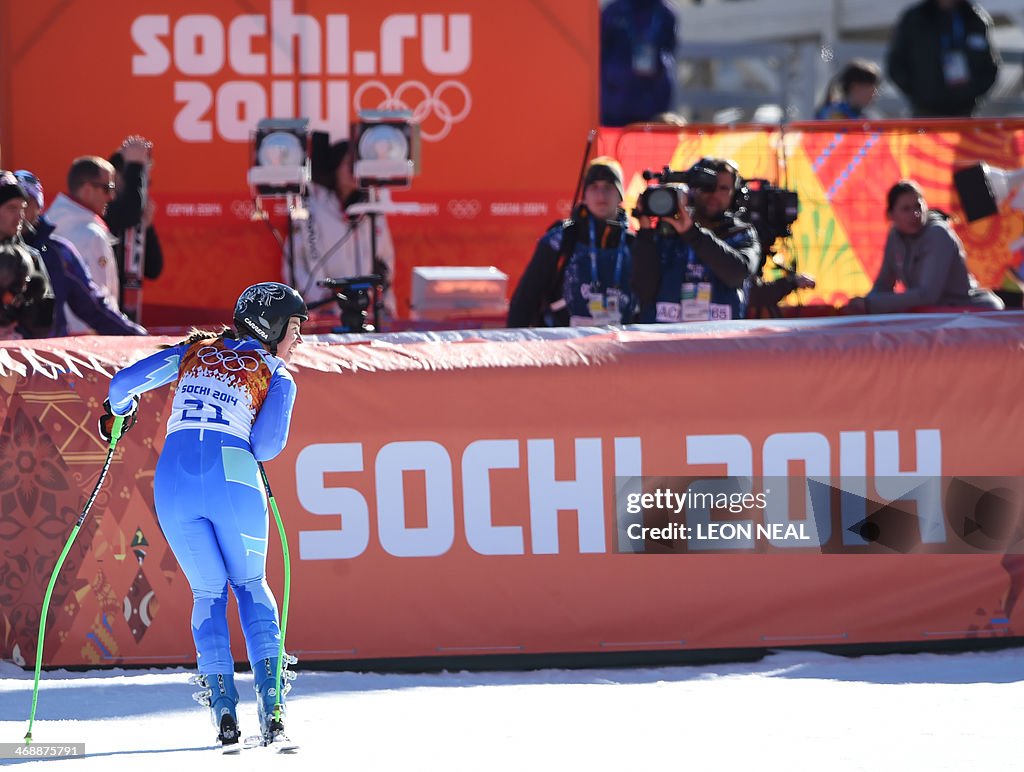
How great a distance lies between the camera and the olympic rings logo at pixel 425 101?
9.98m

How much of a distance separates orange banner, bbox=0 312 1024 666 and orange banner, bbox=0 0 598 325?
3232 millimetres

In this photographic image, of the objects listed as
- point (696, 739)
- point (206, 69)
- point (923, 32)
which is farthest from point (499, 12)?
point (696, 739)

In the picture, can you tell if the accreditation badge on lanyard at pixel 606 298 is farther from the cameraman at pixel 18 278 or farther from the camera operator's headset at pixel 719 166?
the cameraman at pixel 18 278

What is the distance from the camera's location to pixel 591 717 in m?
5.69

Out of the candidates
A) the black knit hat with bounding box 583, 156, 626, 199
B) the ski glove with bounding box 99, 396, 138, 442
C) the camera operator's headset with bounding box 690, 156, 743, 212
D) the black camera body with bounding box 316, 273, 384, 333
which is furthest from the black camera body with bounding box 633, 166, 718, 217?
the ski glove with bounding box 99, 396, 138, 442

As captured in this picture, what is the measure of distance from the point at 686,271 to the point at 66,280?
9.00ft

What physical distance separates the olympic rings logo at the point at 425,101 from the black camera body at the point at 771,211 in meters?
2.26

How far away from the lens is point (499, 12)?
10.1 metres

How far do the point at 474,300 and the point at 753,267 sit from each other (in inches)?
82.5

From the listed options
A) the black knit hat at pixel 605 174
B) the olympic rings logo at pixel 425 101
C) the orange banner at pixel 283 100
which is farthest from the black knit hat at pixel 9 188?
the olympic rings logo at pixel 425 101

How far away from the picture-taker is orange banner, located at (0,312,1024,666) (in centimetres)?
658

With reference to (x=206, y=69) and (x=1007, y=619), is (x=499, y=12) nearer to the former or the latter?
(x=206, y=69)

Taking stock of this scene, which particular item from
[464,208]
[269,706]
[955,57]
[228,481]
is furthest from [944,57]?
[269,706]

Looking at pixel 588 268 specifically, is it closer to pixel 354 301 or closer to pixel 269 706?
pixel 354 301
